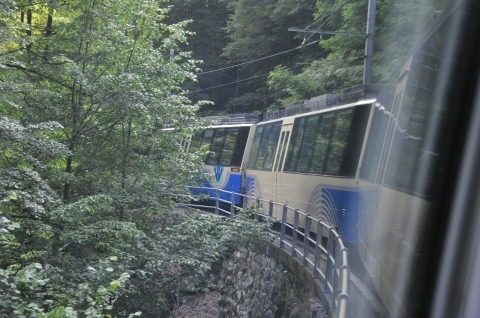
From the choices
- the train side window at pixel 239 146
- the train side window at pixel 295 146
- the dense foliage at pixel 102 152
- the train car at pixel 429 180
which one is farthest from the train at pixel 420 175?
the train side window at pixel 239 146

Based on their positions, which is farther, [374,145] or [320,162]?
[320,162]

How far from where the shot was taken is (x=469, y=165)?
339 centimetres

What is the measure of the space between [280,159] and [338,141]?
4.43 metres

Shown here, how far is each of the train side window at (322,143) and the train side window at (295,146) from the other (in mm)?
1381

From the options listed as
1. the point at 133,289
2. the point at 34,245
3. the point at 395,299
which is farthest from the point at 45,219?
the point at 395,299

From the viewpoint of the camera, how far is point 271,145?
59.1ft

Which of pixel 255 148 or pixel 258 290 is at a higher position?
pixel 255 148

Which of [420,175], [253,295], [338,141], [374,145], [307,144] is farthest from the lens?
[253,295]

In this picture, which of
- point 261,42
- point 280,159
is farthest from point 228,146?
point 261,42

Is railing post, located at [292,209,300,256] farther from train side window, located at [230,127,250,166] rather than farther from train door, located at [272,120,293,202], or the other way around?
train side window, located at [230,127,250,166]

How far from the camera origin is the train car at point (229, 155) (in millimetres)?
21766

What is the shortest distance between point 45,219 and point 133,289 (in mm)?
2020

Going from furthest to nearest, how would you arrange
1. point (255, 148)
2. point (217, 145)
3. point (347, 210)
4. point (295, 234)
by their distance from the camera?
point (217, 145) → point (255, 148) → point (295, 234) → point (347, 210)

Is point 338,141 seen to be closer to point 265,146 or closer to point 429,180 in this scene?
point 265,146
